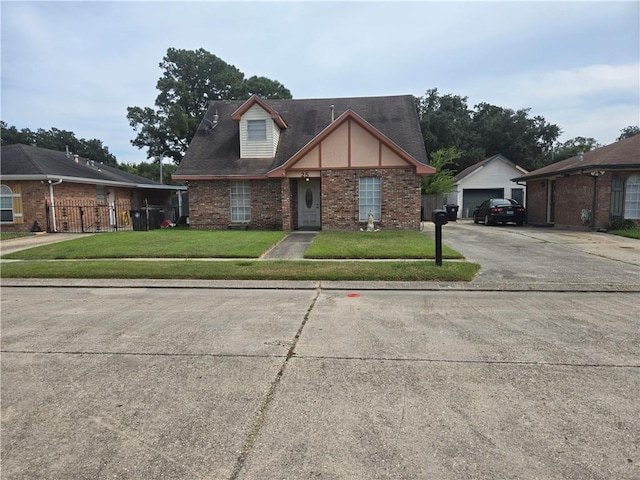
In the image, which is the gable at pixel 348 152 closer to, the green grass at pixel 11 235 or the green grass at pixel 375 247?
the green grass at pixel 375 247

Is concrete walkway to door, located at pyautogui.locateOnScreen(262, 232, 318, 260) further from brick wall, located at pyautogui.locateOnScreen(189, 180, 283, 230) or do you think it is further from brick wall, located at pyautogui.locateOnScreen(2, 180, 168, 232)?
brick wall, located at pyautogui.locateOnScreen(2, 180, 168, 232)

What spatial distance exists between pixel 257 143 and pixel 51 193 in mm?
9959

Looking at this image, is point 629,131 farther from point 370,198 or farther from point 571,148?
point 370,198

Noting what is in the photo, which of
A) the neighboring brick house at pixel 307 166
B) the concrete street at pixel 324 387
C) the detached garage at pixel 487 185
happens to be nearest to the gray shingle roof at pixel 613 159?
the neighboring brick house at pixel 307 166

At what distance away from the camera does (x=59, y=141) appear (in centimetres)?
6638

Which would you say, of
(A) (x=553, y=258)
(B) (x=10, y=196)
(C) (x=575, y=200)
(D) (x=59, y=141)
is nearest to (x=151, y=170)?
(D) (x=59, y=141)

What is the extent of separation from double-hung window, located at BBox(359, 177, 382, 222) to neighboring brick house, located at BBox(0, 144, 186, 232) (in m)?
11.1

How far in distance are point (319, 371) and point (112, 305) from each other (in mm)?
4379

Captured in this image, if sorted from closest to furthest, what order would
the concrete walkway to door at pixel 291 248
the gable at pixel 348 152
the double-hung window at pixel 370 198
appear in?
1. the concrete walkway to door at pixel 291 248
2. the gable at pixel 348 152
3. the double-hung window at pixel 370 198

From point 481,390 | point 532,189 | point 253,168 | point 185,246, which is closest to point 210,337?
point 481,390

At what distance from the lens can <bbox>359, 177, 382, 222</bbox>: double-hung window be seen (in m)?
17.7

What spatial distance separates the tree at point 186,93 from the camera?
41812 mm

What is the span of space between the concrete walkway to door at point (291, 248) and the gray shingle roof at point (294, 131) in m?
4.61

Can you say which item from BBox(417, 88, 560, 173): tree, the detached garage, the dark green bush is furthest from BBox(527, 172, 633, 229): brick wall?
BBox(417, 88, 560, 173): tree
